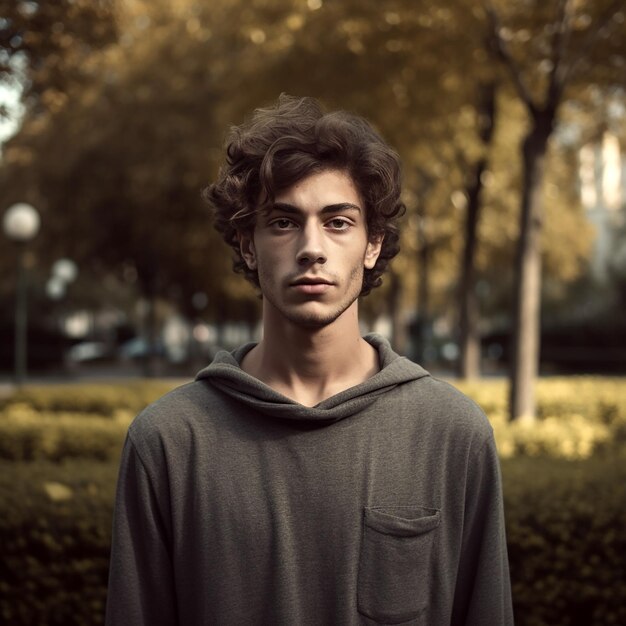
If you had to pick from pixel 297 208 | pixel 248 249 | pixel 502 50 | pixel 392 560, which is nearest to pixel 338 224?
pixel 297 208

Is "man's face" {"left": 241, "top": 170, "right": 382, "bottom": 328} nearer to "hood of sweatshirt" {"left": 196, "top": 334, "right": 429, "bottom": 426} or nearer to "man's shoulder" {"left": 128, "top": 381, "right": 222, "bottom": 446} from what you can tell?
"hood of sweatshirt" {"left": 196, "top": 334, "right": 429, "bottom": 426}

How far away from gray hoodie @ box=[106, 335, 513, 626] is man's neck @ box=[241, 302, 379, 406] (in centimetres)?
8

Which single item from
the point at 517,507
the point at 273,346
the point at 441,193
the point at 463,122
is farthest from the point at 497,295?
the point at 273,346

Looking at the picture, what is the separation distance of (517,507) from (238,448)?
9.60ft

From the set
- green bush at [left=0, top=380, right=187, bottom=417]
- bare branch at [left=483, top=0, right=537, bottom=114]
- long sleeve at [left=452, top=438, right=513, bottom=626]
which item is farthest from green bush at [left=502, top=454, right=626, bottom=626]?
green bush at [left=0, top=380, right=187, bottom=417]

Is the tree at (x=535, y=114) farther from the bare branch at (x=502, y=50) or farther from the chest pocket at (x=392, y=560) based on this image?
the chest pocket at (x=392, y=560)

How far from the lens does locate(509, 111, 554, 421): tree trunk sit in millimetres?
9008

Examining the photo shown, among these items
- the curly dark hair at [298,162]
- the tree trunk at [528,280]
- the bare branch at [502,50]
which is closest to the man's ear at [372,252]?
the curly dark hair at [298,162]

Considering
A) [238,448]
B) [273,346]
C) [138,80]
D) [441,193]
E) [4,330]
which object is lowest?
[4,330]

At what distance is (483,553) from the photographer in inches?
75.9

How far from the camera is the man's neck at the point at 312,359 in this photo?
1.96 meters

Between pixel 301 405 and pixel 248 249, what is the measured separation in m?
0.38

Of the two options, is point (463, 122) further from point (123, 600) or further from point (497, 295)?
point (497, 295)

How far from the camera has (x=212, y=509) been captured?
1.88 meters
